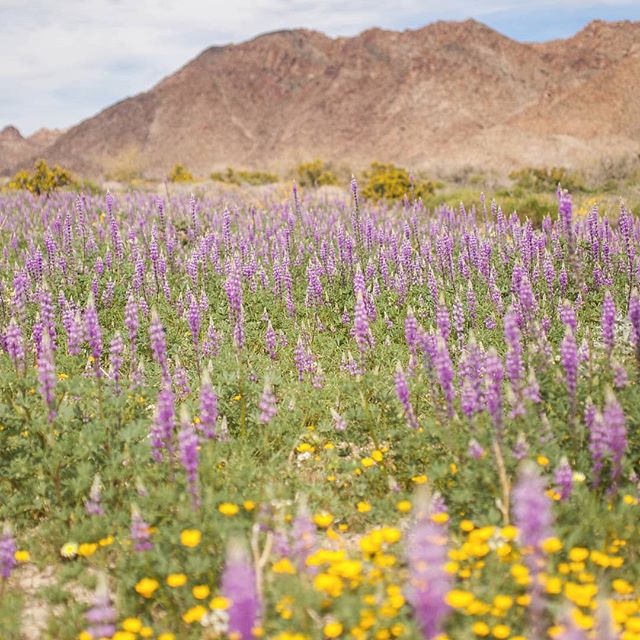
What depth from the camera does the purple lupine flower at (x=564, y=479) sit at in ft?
12.3

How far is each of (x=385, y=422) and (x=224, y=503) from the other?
5.92 feet

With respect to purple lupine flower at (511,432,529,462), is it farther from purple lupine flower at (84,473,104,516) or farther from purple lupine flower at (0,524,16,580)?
purple lupine flower at (0,524,16,580)

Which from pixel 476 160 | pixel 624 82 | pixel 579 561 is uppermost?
pixel 624 82

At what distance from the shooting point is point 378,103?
7456 centimetres

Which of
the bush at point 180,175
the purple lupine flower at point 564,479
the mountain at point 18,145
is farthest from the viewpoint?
the mountain at point 18,145

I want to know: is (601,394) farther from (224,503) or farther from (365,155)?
(365,155)

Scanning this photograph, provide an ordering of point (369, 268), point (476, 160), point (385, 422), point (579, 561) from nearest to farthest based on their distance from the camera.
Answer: point (579, 561)
point (385, 422)
point (369, 268)
point (476, 160)

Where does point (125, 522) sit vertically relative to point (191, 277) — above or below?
below

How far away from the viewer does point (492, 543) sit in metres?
3.60

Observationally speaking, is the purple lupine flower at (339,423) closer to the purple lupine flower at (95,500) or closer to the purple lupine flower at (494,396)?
the purple lupine flower at (494,396)

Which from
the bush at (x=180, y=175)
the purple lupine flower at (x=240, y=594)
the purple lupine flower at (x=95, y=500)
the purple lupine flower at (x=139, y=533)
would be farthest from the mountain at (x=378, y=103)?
the purple lupine flower at (x=240, y=594)

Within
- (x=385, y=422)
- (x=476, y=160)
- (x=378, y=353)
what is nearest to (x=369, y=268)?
(x=378, y=353)

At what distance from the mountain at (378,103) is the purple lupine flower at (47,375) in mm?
54990

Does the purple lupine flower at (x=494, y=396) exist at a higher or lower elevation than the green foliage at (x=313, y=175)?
lower
